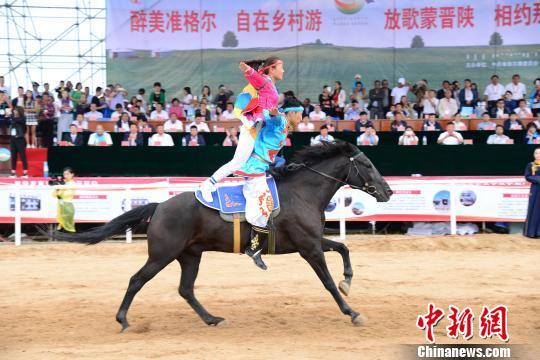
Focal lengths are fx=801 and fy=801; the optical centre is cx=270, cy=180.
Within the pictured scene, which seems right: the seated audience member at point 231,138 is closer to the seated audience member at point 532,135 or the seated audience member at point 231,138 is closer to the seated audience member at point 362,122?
the seated audience member at point 362,122

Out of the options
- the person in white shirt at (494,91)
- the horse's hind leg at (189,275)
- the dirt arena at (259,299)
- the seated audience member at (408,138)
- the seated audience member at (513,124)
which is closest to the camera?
the dirt arena at (259,299)

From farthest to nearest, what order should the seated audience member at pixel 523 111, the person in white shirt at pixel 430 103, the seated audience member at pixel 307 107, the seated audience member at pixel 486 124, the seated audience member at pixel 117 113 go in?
1. the seated audience member at pixel 307 107
2. the person in white shirt at pixel 430 103
3. the seated audience member at pixel 117 113
4. the seated audience member at pixel 523 111
5. the seated audience member at pixel 486 124

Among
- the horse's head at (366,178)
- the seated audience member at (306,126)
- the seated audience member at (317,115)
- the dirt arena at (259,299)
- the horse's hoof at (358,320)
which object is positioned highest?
the seated audience member at (317,115)

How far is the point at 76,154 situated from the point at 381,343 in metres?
10.0

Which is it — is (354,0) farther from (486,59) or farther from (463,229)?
(463,229)

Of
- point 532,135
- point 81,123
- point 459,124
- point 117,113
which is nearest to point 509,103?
point 459,124

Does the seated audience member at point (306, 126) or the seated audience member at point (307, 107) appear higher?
the seated audience member at point (307, 107)

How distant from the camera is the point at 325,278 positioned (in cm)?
827

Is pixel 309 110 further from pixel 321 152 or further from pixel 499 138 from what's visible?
pixel 321 152

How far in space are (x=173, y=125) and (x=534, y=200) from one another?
309 inches

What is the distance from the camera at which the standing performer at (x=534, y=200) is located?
14.6 m

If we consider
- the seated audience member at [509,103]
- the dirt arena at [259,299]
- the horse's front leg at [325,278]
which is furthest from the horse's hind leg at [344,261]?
the seated audience member at [509,103]

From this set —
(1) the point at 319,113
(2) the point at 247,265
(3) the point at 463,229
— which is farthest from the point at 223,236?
(1) the point at 319,113

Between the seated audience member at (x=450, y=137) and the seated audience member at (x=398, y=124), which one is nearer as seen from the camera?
the seated audience member at (x=450, y=137)
